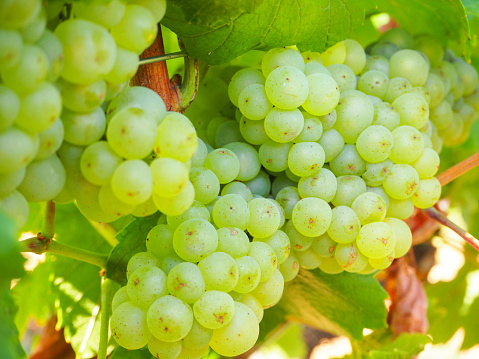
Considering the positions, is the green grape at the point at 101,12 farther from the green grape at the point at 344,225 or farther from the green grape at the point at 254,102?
the green grape at the point at 344,225

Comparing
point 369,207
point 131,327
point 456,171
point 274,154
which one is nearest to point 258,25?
point 274,154

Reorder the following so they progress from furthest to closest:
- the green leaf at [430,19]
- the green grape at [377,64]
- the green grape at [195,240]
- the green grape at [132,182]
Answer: the green leaf at [430,19]
the green grape at [377,64]
the green grape at [195,240]
the green grape at [132,182]

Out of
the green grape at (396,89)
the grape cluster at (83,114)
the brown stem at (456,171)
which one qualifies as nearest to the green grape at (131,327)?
the grape cluster at (83,114)

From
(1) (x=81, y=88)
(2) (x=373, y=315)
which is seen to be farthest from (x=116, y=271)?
(2) (x=373, y=315)

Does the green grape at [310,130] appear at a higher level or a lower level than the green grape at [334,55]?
lower

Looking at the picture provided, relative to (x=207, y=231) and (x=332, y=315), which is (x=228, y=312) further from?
(x=332, y=315)

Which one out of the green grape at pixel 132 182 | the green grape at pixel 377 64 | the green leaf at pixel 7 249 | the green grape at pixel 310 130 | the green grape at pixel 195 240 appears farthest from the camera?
the green grape at pixel 377 64

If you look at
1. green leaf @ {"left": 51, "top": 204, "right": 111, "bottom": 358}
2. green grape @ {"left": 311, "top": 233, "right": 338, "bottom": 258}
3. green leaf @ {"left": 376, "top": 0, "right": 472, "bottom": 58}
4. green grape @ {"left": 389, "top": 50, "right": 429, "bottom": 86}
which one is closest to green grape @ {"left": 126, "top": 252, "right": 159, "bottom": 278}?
green grape @ {"left": 311, "top": 233, "right": 338, "bottom": 258}
